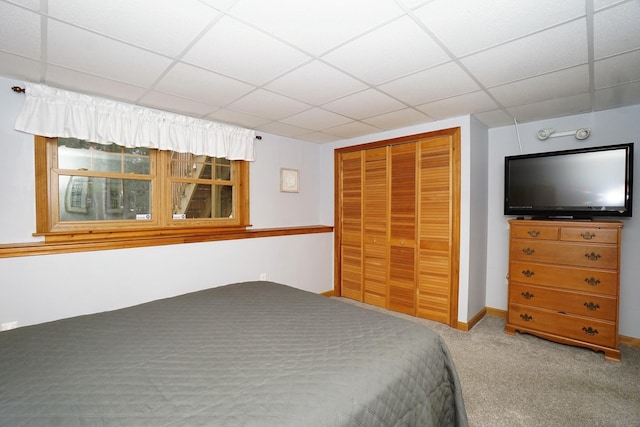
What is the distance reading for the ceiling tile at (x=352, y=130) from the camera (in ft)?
11.7

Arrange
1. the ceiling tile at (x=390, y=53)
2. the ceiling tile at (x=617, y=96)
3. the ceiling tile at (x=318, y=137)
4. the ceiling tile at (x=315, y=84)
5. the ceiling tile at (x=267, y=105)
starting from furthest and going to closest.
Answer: the ceiling tile at (x=318, y=137) → the ceiling tile at (x=267, y=105) → the ceiling tile at (x=617, y=96) → the ceiling tile at (x=315, y=84) → the ceiling tile at (x=390, y=53)

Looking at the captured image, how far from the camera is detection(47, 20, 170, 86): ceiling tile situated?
5.64ft

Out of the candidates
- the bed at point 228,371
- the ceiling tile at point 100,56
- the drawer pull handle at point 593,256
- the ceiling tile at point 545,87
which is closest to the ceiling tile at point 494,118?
the ceiling tile at point 545,87

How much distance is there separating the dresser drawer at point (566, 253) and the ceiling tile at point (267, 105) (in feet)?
8.82

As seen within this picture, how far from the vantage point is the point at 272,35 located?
172 cm

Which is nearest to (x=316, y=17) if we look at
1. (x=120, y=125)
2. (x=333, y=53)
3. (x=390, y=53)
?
(x=333, y=53)

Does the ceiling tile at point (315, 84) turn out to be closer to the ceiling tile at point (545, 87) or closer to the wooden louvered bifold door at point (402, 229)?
the ceiling tile at point (545, 87)

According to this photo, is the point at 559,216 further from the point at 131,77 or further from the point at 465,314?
the point at 131,77

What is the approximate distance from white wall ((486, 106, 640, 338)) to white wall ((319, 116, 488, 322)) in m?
0.14

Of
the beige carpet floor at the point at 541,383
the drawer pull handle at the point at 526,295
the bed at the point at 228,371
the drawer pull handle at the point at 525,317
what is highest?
the bed at the point at 228,371

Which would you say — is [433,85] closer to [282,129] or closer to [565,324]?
[282,129]

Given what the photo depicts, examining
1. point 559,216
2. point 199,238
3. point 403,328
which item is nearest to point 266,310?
point 403,328

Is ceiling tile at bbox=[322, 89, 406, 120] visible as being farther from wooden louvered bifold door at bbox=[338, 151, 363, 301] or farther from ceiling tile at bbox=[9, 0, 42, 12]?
ceiling tile at bbox=[9, 0, 42, 12]

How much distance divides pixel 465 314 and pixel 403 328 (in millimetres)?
2025
